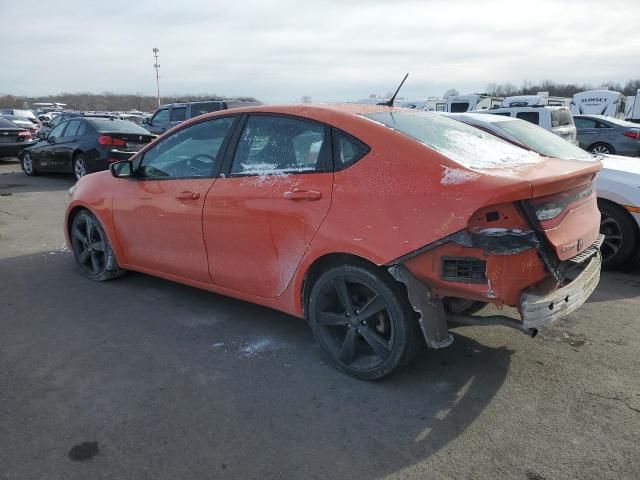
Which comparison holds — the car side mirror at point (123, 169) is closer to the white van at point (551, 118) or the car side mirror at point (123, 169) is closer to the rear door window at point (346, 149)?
the rear door window at point (346, 149)

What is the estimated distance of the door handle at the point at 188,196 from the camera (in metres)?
4.08

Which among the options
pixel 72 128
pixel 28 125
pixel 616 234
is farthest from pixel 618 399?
pixel 28 125

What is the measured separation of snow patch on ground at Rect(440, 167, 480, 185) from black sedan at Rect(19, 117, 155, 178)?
9.42m

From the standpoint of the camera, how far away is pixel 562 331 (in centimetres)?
406

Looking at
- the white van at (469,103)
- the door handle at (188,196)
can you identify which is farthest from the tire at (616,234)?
the white van at (469,103)

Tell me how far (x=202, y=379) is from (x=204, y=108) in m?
12.8

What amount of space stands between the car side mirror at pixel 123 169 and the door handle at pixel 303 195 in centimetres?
194

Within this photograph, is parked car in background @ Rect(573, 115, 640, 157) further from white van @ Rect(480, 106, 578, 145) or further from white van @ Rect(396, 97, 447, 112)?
white van @ Rect(396, 97, 447, 112)

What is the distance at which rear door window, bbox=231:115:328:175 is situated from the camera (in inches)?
136

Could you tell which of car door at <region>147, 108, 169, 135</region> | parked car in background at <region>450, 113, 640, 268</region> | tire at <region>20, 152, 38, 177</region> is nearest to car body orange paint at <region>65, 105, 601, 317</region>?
parked car in background at <region>450, 113, 640, 268</region>

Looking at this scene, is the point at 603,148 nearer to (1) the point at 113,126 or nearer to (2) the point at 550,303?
(1) the point at 113,126

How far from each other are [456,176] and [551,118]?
11.1 meters

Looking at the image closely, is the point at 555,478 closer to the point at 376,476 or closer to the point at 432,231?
the point at 376,476

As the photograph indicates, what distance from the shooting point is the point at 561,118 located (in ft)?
42.7
